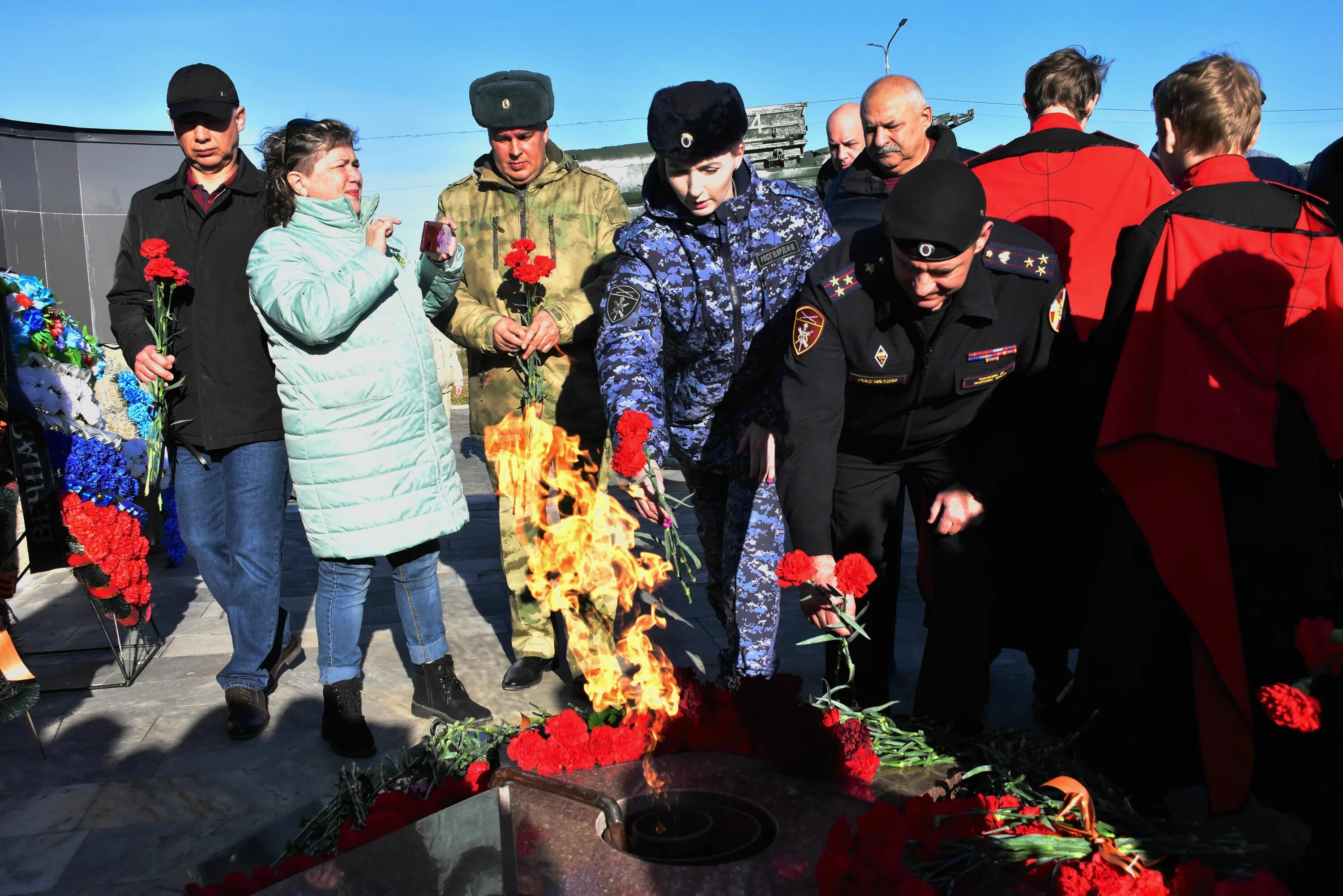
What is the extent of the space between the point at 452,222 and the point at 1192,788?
11.0ft

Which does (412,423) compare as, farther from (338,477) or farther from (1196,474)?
(1196,474)

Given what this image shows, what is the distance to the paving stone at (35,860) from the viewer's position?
111 inches

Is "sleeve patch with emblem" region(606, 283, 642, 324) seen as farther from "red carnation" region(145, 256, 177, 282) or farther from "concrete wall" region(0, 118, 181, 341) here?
"concrete wall" region(0, 118, 181, 341)

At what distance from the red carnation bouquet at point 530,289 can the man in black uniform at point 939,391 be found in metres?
A: 1.15

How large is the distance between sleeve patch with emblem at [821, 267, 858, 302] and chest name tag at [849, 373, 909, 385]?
0.86ft

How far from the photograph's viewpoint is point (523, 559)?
430 cm

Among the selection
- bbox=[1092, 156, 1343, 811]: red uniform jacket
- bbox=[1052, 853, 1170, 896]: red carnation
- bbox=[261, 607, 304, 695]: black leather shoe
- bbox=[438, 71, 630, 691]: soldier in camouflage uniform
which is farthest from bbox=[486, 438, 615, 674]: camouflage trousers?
bbox=[1052, 853, 1170, 896]: red carnation

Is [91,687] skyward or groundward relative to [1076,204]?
groundward

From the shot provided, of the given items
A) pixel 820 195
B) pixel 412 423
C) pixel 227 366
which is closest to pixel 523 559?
pixel 412 423

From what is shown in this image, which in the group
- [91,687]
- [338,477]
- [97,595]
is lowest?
[91,687]

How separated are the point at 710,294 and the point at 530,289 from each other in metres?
1.00

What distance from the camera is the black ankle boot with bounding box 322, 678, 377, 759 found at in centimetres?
356

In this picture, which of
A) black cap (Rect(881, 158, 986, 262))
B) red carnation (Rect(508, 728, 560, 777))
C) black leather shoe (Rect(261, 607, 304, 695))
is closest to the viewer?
red carnation (Rect(508, 728, 560, 777))

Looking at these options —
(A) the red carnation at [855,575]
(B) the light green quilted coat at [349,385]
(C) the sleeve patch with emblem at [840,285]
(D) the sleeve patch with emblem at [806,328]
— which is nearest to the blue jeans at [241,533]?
(B) the light green quilted coat at [349,385]
